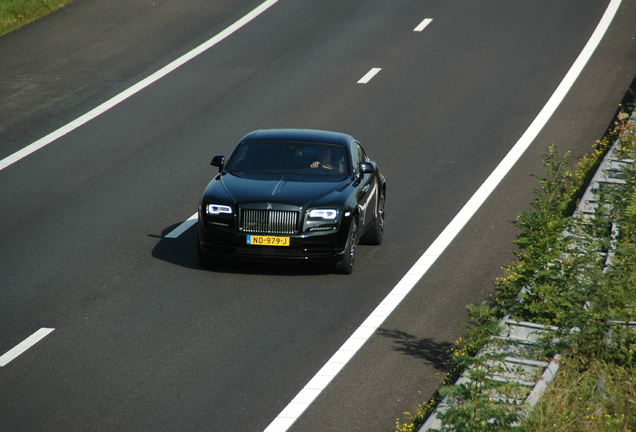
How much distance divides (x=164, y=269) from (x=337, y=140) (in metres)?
3.17

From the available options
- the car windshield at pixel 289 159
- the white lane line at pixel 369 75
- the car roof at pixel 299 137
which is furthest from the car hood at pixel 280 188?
the white lane line at pixel 369 75

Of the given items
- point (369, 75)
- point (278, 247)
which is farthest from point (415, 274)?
point (369, 75)

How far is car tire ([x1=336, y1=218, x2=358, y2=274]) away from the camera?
12.5 meters

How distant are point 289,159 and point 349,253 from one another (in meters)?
1.77

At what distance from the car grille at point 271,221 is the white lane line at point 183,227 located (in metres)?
2.30

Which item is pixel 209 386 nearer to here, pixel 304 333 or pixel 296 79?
pixel 304 333

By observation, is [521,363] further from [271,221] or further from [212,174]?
[212,174]

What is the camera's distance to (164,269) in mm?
12688

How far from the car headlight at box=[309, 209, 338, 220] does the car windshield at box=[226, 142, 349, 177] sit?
3.64 ft

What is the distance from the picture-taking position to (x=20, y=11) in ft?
88.9

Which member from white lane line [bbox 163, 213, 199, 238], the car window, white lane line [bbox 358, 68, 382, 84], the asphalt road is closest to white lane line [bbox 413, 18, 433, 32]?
the asphalt road

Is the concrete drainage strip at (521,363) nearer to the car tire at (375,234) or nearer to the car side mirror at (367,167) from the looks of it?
the car side mirror at (367,167)

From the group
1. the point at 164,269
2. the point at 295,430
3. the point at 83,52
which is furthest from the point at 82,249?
the point at 83,52

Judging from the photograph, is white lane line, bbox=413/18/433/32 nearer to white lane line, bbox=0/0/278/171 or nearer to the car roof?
white lane line, bbox=0/0/278/171
